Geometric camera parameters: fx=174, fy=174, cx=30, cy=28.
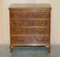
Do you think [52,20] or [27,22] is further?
[52,20]

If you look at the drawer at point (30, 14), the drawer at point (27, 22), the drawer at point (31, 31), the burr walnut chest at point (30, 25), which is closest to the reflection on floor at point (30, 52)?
the burr walnut chest at point (30, 25)

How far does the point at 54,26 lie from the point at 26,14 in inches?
32.7

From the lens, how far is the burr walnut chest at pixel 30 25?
338 centimetres

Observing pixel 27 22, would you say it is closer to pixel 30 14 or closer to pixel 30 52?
pixel 30 14

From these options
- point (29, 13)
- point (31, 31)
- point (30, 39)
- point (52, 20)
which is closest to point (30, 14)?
point (29, 13)

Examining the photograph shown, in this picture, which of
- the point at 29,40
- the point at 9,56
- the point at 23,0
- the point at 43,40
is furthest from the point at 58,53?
the point at 23,0

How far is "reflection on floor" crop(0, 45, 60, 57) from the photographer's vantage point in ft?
11.0

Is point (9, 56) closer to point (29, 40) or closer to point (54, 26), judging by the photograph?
point (29, 40)

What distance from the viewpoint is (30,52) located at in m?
3.49

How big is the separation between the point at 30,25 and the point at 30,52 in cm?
54

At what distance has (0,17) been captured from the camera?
3887mm

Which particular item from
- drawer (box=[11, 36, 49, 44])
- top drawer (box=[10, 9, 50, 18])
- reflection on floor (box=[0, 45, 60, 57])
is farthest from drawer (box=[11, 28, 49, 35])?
reflection on floor (box=[0, 45, 60, 57])

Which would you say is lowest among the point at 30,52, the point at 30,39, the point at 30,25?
the point at 30,52

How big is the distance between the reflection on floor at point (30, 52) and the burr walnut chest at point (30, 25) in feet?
0.47
